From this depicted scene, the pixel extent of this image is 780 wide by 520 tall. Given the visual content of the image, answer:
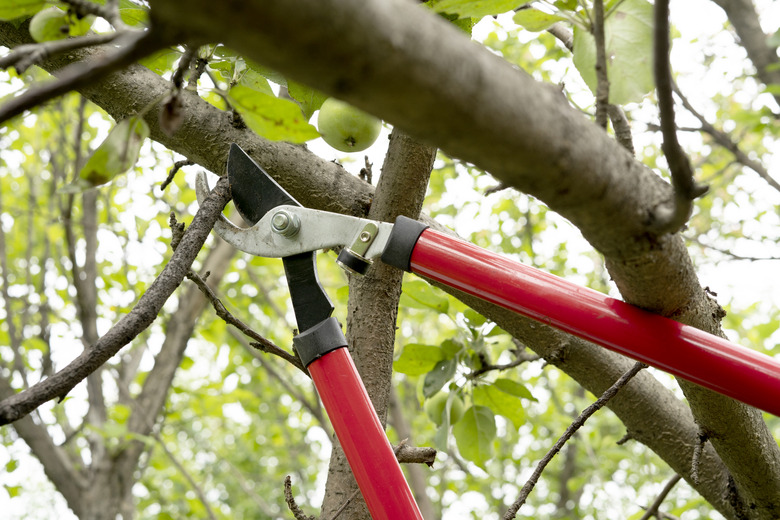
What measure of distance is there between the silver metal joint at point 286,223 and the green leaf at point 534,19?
41cm

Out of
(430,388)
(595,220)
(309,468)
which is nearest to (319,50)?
(595,220)

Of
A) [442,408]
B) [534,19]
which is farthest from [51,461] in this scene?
[534,19]

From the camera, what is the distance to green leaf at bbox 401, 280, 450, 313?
141 cm

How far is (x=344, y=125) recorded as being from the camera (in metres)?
0.98

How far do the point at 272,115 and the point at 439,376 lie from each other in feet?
3.02

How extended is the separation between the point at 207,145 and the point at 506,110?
74 centimetres

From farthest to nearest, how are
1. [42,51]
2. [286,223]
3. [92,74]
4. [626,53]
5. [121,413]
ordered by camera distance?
1. [121,413]
2. [286,223]
3. [626,53]
4. [42,51]
5. [92,74]

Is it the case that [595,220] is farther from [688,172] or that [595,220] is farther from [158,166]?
[158,166]

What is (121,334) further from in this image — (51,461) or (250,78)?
(51,461)

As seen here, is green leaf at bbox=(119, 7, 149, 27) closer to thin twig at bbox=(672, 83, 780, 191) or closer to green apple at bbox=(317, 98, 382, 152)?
green apple at bbox=(317, 98, 382, 152)

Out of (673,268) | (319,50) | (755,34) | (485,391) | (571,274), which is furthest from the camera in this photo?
(571,274)

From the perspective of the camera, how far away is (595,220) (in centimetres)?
50

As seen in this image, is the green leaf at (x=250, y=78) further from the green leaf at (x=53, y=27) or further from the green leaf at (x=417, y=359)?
the green leaf at (x=417, y=359)

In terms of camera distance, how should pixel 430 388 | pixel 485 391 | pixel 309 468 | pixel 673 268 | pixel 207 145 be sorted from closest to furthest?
pixel 673 268
pixel 207 145
pixel 430 388
pixel 485 391
pixel 309 468
